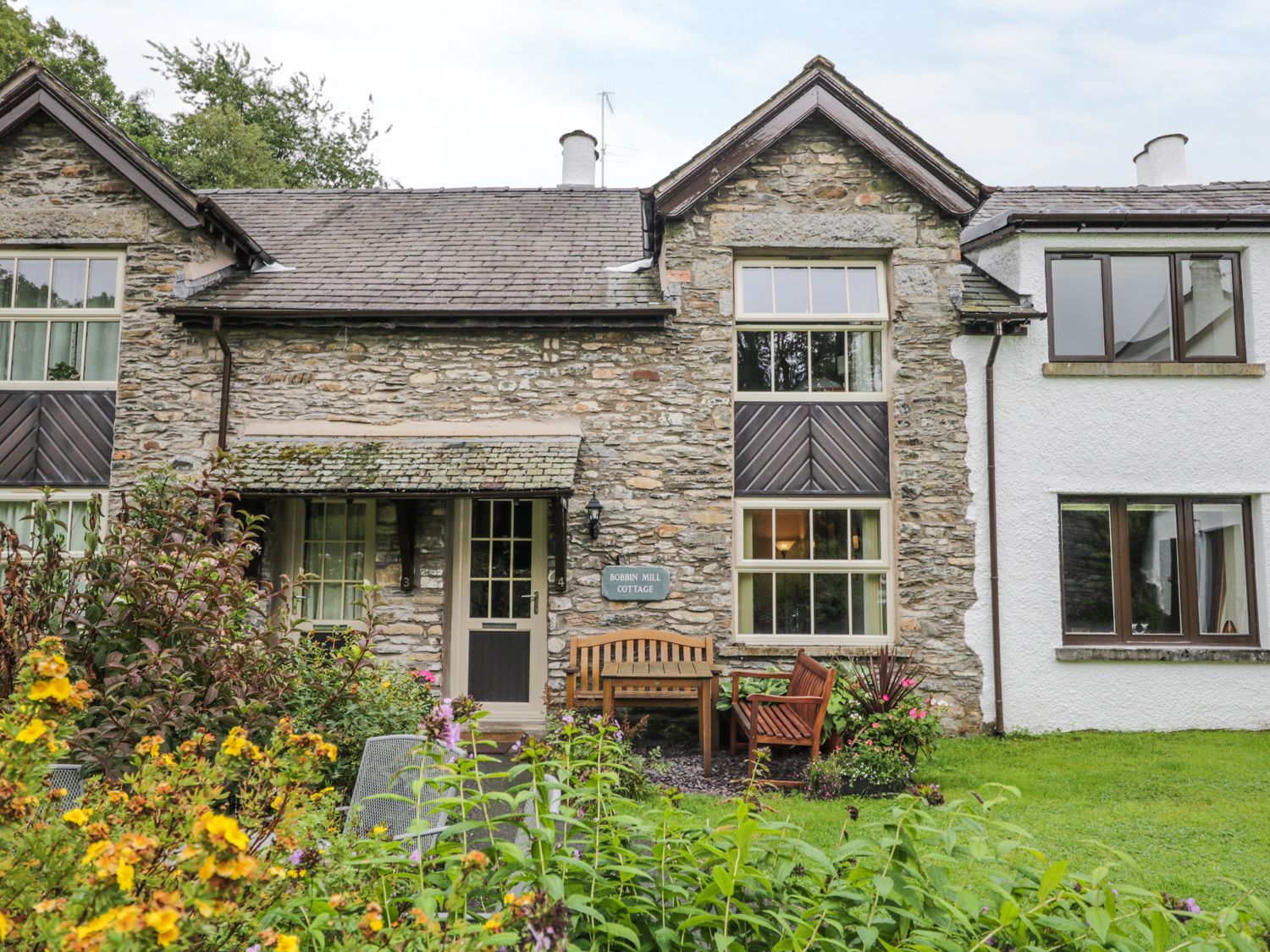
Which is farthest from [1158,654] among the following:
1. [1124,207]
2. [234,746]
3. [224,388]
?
[224,388]

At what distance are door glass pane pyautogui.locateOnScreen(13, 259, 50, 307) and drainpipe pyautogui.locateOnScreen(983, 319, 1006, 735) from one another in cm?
1072

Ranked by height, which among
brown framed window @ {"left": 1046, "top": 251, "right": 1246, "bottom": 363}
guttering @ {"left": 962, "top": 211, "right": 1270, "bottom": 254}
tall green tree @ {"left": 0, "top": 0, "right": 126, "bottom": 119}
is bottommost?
brown framed window @ {"left": 1046, "top": 251, "right": 1246, "bottom": 363}

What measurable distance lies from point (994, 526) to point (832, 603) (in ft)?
6.38

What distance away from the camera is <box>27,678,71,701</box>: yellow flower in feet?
5.16

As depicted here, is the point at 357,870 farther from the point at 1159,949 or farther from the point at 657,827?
the point at 1159,949

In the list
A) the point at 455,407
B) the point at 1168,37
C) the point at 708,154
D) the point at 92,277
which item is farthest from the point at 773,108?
the point at 1168,37

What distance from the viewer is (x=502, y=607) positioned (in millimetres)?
8953

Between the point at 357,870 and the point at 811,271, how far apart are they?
8.11m

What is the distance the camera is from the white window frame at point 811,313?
881 centimetres

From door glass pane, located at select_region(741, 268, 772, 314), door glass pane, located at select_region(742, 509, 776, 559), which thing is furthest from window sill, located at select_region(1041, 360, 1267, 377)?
door glass pane, located at select_region(742, 509, 776, 559)

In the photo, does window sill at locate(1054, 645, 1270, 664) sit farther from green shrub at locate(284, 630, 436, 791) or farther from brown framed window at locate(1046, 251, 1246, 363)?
green shrub at locate(284, 630, 436, 791)

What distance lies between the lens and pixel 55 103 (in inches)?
344

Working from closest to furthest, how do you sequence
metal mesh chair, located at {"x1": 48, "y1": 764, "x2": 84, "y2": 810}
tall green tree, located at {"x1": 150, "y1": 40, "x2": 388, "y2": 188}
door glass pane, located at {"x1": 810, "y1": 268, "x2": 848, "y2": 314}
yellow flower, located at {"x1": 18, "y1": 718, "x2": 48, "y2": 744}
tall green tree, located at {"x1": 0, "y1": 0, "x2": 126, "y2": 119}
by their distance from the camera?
yellow flower, located at {"x1": 18, "y1": 718, "x2": 48, "y2": 744}, metal mesh chair, located at {"x1": 48, "y1": 764, "x2": 84, "y2": 810}, door glass pane, located at {"x1": 810, "y1": 268, "x2": 848, "y2": 314}, tall green tree, located at {"x1": 0, "y1": 0, "x2": 126, "y2": 119}, tall green tree, located at {"x1": 150, "y1": 40, "x2": 388, "y2": 188}

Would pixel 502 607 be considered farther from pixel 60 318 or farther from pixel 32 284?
pixel 32 284
